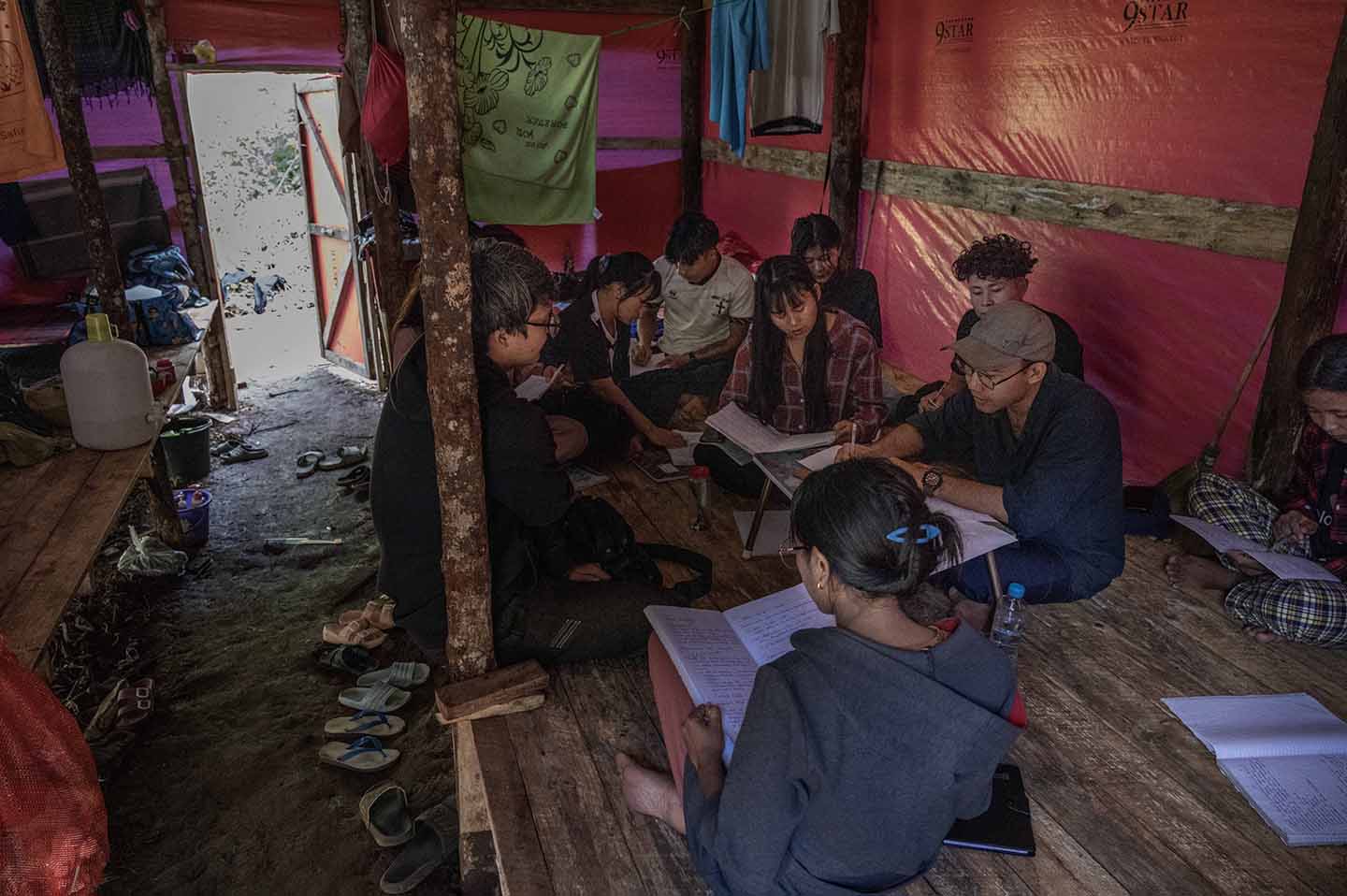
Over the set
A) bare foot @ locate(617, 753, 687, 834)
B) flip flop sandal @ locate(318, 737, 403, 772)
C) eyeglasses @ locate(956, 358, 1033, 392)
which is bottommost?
flip flop sandal @ locate(318, 737, 403, 772)

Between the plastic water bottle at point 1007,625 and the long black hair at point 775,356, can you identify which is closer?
the plastic water bottle at point 1007,625

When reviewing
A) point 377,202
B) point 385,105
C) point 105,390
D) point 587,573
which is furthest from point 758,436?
point 377,202

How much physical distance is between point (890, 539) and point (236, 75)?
33.5 ft

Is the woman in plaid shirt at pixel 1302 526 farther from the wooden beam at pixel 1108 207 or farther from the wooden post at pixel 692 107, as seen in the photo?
the wooden post at pixel 692 107

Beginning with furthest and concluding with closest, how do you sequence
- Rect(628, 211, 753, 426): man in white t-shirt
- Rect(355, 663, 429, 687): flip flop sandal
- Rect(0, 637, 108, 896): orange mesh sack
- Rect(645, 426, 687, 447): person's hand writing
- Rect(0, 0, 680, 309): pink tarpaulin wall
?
Rect(0, 0, 680, 309): pink tarpaulin wall
Rect(628, 211, 753, 426): man in white t-shirt
Rect(645, 426, 687, 447): person's hand writing
Rect(355, 663, 429, 687): flip flop sandal
Rect(0, 637, 108, 896): orange mesh sack

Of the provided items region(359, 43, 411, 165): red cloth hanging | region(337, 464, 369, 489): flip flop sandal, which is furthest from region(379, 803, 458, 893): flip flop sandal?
region(359, 43, 411, 165): red cloth hanging

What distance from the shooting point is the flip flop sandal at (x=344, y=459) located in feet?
19.0

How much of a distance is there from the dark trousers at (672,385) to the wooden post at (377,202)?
1.64m

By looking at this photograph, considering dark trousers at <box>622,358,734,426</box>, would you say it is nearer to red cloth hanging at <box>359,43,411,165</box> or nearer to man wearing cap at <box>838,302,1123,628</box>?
red cloth hanging at <box>359,43,411,165</box>

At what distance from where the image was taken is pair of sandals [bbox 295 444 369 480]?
5762 millimetres

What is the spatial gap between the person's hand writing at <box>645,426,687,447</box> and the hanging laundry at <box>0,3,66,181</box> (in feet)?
9.44

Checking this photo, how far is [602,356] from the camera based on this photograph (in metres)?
4.56

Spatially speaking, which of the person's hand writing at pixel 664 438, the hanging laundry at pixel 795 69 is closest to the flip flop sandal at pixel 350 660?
the person's hand writing at pixel 664 438

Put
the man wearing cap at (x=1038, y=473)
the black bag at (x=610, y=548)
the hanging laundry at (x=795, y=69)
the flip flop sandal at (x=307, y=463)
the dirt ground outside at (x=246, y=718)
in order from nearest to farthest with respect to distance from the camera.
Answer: the man wearing cap at (x=1038, y=473) → the dirt ground outside at (x=246, y=718) → the black bag at (x=610, y=548) → the hanging laundry at (x=795, y=69) → the flip flop sandal at (x=307, y=463)
